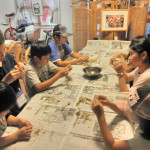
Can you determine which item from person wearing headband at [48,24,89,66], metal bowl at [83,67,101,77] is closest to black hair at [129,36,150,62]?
metal bowl at [83,67,101,77]

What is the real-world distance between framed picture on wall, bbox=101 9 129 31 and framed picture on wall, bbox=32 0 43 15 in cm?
264

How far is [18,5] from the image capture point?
5340 mm

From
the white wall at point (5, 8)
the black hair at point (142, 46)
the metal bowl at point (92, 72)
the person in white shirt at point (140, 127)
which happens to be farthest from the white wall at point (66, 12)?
the person in white shirt at point (140, 127)

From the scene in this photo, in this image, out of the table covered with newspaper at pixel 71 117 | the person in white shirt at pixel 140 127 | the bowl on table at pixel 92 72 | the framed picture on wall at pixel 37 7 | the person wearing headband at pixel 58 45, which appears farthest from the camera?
the framed picture on wall at pixel 37 7

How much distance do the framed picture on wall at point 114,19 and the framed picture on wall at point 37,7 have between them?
2.64 meters

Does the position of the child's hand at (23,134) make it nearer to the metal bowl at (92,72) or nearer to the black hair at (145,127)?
the black hair at (145,127)

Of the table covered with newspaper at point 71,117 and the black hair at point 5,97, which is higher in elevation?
the black hair at point 5,97

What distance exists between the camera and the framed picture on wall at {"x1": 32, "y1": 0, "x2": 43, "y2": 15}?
5085 millimetres

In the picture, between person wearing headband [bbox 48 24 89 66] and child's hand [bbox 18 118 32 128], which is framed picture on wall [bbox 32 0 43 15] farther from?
child's hand [bbox 18 118 32 128]

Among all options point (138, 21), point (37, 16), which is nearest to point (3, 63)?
point (138, 21)

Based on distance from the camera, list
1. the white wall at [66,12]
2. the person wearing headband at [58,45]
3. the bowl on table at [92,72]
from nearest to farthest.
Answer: the bowl on table at [92,72] < the person wearing headband at [58,45] < the white wall at [66,12]

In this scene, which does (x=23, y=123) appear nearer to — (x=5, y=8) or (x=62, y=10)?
(x=62, y=10)

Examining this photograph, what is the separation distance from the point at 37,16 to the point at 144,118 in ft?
17.5

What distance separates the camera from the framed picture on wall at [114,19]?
326 cm
